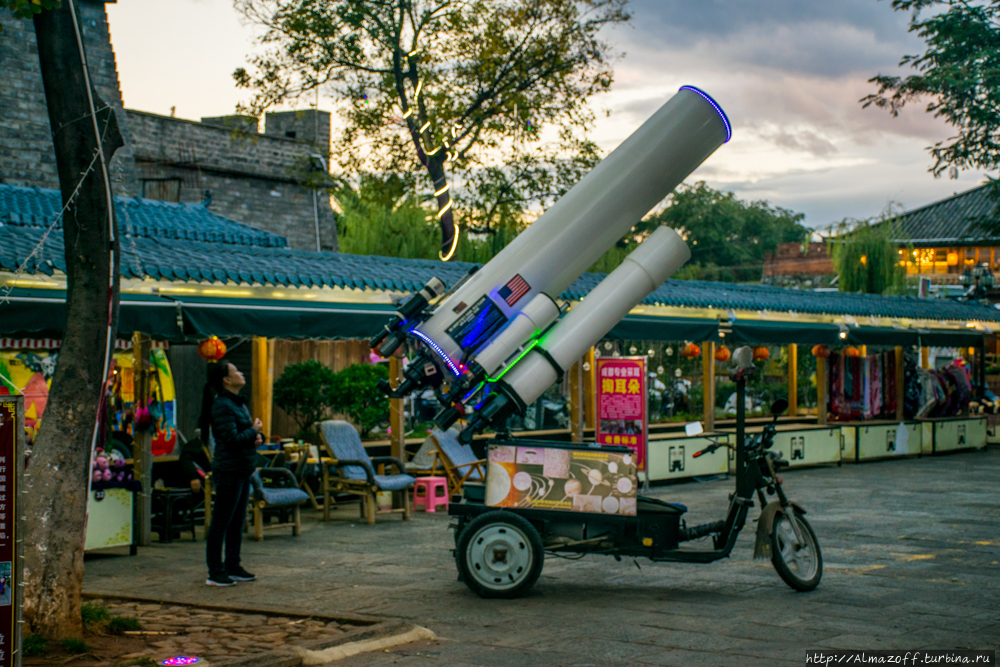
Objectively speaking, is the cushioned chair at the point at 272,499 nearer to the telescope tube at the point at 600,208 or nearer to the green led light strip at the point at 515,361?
the green led light strip at the point at 515,361

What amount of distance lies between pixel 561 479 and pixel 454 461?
5.48 metres

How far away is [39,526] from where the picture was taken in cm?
564

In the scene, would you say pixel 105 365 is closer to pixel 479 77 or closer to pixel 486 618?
pixel 486 618

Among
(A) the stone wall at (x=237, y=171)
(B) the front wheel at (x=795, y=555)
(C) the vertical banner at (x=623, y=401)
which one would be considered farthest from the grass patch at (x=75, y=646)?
(A) the stone wall at (x=237, y=171)

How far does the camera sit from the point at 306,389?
13984 mm

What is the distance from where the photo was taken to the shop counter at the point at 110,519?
8.87 m

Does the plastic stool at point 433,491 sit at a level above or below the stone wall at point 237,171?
below

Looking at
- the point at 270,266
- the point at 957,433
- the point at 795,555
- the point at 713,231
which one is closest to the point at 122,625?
the point at 795,555

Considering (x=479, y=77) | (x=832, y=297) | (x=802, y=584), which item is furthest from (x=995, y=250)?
(x=802, y=584)

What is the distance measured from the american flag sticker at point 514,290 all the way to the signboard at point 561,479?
1.03 m

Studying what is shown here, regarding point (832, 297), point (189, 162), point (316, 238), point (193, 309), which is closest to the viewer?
point (193, 309)

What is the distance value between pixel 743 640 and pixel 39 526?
394 cm

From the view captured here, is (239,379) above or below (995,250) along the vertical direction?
below

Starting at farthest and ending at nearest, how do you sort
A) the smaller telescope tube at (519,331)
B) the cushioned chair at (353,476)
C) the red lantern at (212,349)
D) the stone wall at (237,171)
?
the stone wall at (237,171) → the cushioned chair at (353,476) → the red lantern at (212,349) → the smaller telescope tube at (519,331)
